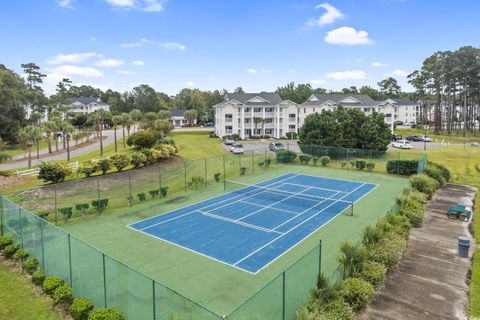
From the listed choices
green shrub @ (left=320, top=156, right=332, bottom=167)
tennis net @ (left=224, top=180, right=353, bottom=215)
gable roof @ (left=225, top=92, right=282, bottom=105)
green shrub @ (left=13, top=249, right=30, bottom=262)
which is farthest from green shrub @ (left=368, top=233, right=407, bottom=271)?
gable roof @ (left=225, top=92, right=282, bottom=105)

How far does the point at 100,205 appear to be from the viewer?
69.1 feet

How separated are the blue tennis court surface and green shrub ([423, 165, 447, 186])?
5108 millimetres

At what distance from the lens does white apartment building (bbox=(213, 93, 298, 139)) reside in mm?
66500

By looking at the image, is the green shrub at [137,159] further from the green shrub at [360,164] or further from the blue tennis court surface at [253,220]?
the green shrub at [360,164]

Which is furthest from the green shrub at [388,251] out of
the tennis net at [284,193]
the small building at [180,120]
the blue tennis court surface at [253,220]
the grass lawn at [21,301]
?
the small building at [180,120]

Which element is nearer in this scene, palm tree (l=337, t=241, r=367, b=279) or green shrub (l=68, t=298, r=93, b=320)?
green shrub (l=68, t=298, r=93, b=320)

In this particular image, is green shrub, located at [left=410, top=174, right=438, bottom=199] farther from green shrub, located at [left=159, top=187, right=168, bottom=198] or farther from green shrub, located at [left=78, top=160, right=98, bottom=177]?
green shrub, located at [left=78, top=160, right=98, bottom=177]

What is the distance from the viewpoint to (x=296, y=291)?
33.4 feet

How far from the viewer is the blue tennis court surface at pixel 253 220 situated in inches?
617

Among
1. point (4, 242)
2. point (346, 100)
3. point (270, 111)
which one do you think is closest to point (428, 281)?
point (4, 242)

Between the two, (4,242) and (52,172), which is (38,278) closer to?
(4,242)

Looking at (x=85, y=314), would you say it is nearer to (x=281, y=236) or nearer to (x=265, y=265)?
(x=265, y=265)

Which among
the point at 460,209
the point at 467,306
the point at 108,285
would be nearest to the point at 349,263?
the point at 467,306

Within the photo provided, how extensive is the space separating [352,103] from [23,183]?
5837 cm
